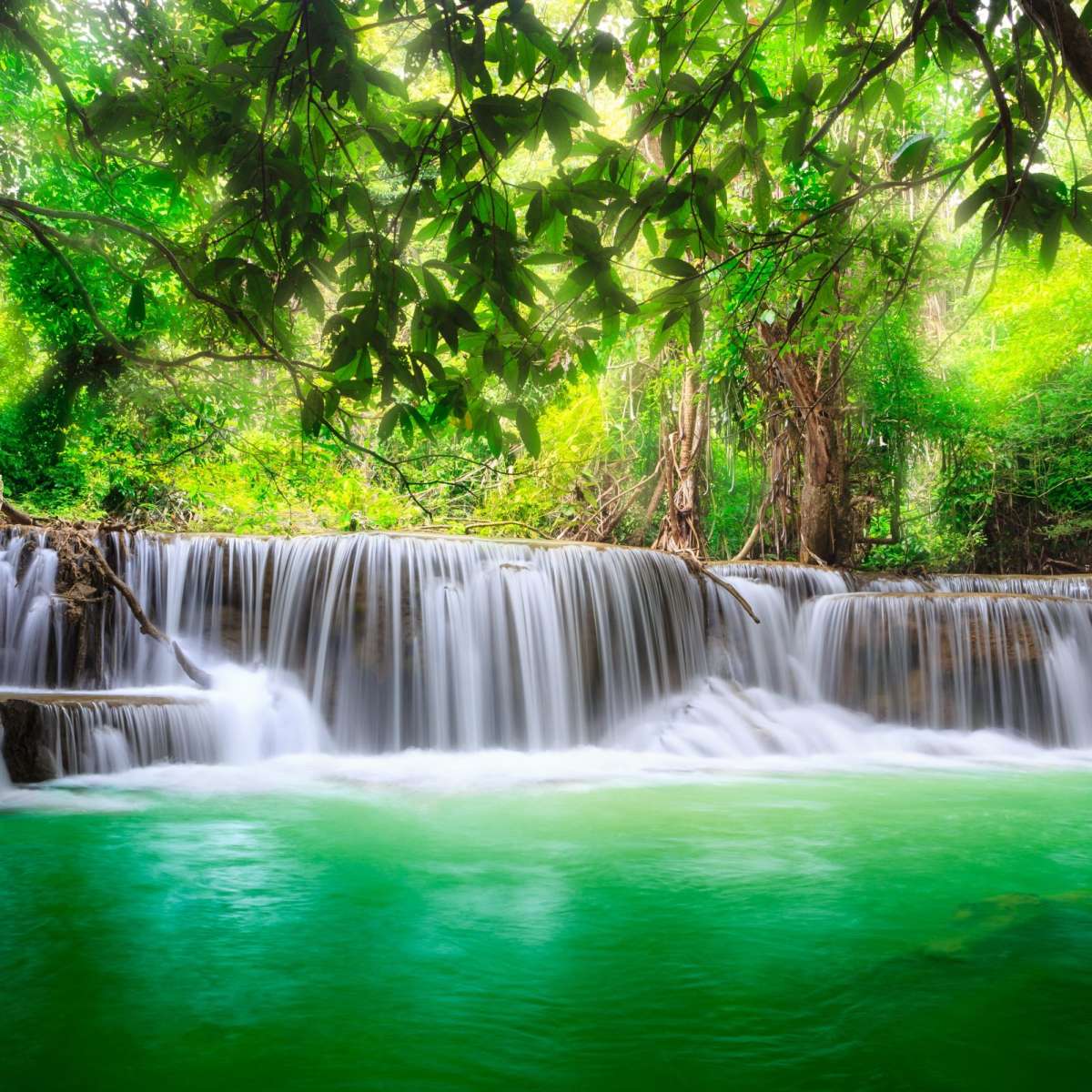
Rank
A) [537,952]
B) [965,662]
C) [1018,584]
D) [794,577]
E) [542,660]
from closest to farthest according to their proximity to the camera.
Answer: [537,952], [542,660], [965,662], [794,577], [1018,584]

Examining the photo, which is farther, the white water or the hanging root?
the white water

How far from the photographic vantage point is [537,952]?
3131 millimetres

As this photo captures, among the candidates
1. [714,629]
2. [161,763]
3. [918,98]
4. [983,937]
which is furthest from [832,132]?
[983,937]

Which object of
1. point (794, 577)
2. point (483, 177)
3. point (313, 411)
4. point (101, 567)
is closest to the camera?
point (313, 411)

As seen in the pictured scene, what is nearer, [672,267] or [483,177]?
[672,267]

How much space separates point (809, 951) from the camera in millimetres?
3146

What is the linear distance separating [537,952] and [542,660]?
6.78m

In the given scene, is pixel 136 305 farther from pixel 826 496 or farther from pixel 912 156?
pixel 826 496

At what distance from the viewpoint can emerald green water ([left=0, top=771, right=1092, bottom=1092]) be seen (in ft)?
7.42

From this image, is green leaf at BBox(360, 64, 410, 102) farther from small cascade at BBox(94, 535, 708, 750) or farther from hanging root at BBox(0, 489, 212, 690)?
small cascade at BBox(94, 535, 708, 750)

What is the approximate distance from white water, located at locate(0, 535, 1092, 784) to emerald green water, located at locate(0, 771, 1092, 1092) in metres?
2.98

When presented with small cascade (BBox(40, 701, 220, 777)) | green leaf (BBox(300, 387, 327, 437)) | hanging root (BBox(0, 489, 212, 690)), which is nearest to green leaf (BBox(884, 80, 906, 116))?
green leaf (BBox(300, 387, 327, 437))

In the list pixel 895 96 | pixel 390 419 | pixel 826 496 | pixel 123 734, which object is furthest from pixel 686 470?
pixel 390 419

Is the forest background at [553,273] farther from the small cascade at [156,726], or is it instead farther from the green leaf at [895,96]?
the small cascade at [156,726]
